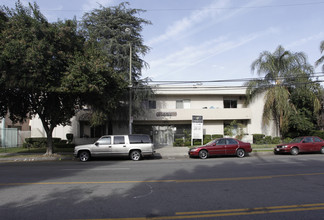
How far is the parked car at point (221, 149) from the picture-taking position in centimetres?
1673

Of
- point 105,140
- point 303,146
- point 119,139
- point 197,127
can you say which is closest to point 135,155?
point 119,139

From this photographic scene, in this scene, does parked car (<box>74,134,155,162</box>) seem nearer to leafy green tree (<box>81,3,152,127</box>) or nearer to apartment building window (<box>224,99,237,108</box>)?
leafy green tree (<box>81,3,152,127</box>)

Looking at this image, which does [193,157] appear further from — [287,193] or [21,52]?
[21,52]

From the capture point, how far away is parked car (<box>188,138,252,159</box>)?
16734mm

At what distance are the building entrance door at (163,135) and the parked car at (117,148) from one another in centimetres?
1247

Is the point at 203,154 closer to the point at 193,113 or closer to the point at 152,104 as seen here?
the point at 193,113

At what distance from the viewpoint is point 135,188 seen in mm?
7348

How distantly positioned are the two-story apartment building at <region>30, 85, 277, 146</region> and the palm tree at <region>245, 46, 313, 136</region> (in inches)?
82.5

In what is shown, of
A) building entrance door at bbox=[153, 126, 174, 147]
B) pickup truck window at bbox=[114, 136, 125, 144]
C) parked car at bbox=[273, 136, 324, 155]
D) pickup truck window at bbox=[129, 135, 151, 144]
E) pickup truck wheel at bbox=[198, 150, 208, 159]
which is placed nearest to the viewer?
pickup truck window at bbox=[114, 136, 125, 144]

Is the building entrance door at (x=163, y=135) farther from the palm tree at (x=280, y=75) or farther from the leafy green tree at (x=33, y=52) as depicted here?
the leafy green tree at (x=33, y=52)

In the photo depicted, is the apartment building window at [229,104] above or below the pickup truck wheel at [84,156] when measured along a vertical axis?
above

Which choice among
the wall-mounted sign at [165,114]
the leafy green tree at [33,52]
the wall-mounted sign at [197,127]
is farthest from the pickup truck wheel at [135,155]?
the wall-mounted sign at [165,114]

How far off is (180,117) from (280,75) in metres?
11.4

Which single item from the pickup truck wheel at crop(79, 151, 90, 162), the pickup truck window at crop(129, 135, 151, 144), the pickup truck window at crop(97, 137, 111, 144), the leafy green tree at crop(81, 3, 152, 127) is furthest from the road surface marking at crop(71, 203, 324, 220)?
the leafy green tree at crop(81, 3, 152, 127)
